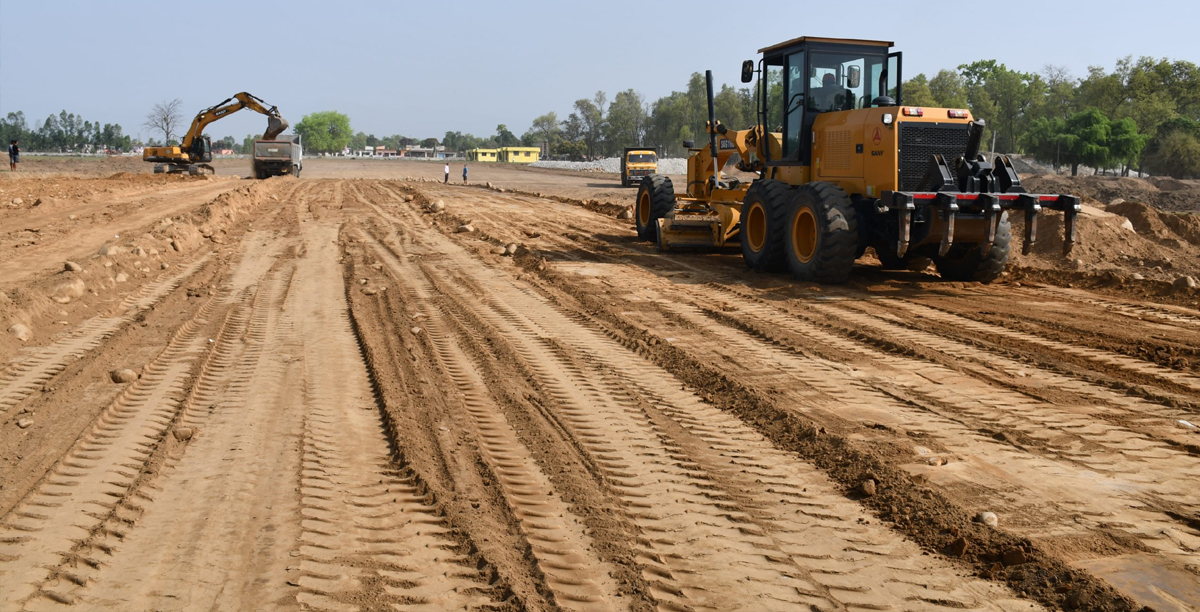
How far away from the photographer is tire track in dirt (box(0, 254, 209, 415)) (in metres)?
6.37

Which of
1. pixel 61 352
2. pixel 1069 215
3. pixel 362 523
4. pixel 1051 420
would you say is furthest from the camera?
pixel 1069 215

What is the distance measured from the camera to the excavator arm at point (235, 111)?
139ft

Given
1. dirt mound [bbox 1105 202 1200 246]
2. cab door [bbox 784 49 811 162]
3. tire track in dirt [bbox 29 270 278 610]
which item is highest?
cab door [bbox 784 49 811 162]

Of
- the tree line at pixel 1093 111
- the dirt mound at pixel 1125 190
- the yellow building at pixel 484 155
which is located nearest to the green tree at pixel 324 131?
the yellow building at pixel 484 155

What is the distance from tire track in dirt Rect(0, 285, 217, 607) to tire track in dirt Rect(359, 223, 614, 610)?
193 cm

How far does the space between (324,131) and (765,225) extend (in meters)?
190

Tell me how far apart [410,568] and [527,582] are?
20.6 inches

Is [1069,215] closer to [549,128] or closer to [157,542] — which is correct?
[157,542]

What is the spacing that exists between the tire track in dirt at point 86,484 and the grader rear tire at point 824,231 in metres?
7.03

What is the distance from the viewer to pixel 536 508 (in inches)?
171

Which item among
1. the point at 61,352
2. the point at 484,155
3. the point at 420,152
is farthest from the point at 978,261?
the point at 420,152

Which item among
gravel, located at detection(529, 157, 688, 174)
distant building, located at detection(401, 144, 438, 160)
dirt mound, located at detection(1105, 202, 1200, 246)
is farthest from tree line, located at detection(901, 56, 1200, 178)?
distant building, located at detection(401, 144, 438, 160)

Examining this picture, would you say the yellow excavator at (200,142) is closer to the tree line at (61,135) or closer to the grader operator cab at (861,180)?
the grader operator cab at (861,180)

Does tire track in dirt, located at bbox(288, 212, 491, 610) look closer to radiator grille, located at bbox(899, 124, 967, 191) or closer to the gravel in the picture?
radiator grille, located at bbox(899, 124, 967, 191)
